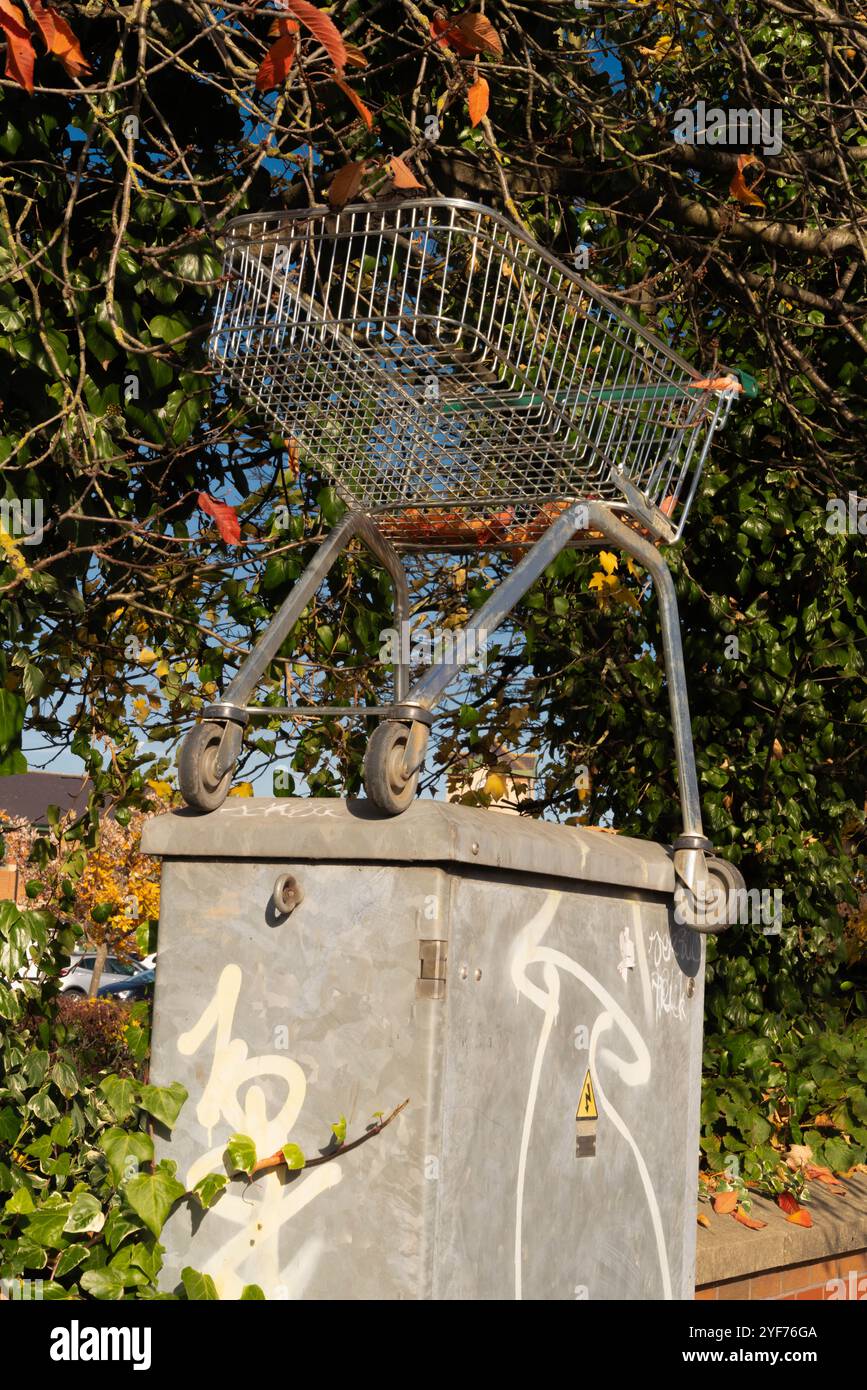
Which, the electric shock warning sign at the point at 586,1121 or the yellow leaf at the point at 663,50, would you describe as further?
the yellow leaf at the point at 663,50

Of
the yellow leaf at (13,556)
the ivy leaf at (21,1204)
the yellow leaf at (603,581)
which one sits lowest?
the ivy leaf at (21,1204)

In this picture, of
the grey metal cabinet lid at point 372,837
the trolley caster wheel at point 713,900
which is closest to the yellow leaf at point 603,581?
the trolley caster wheel at point 713,900

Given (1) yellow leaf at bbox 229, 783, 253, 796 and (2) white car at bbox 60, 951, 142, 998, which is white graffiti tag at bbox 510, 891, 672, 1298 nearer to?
(1) yellow leaf at bbox 229, 783, 253, 796

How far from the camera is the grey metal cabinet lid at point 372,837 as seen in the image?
2.37 meters

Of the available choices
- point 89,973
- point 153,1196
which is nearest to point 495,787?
point 153,1196

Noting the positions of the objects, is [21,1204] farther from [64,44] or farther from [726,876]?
[64,44]

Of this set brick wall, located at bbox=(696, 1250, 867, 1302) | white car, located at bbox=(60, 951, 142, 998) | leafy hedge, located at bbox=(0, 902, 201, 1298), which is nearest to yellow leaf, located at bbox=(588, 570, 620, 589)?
brick wall, located at bbox=(696, 1250, 867, 1302)

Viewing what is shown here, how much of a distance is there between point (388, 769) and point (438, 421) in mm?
846

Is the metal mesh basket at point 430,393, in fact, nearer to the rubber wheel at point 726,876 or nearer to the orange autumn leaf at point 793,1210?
the rubber wheel at point 726,876

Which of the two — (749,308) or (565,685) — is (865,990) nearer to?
(565,685)

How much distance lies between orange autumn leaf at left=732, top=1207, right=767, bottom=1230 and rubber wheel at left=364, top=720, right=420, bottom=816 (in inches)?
104

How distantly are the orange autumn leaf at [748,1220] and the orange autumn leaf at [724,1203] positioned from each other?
0.07 feet

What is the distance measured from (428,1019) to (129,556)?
89.6 inches

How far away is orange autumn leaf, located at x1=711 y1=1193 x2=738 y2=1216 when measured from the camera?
4508 millimetres
